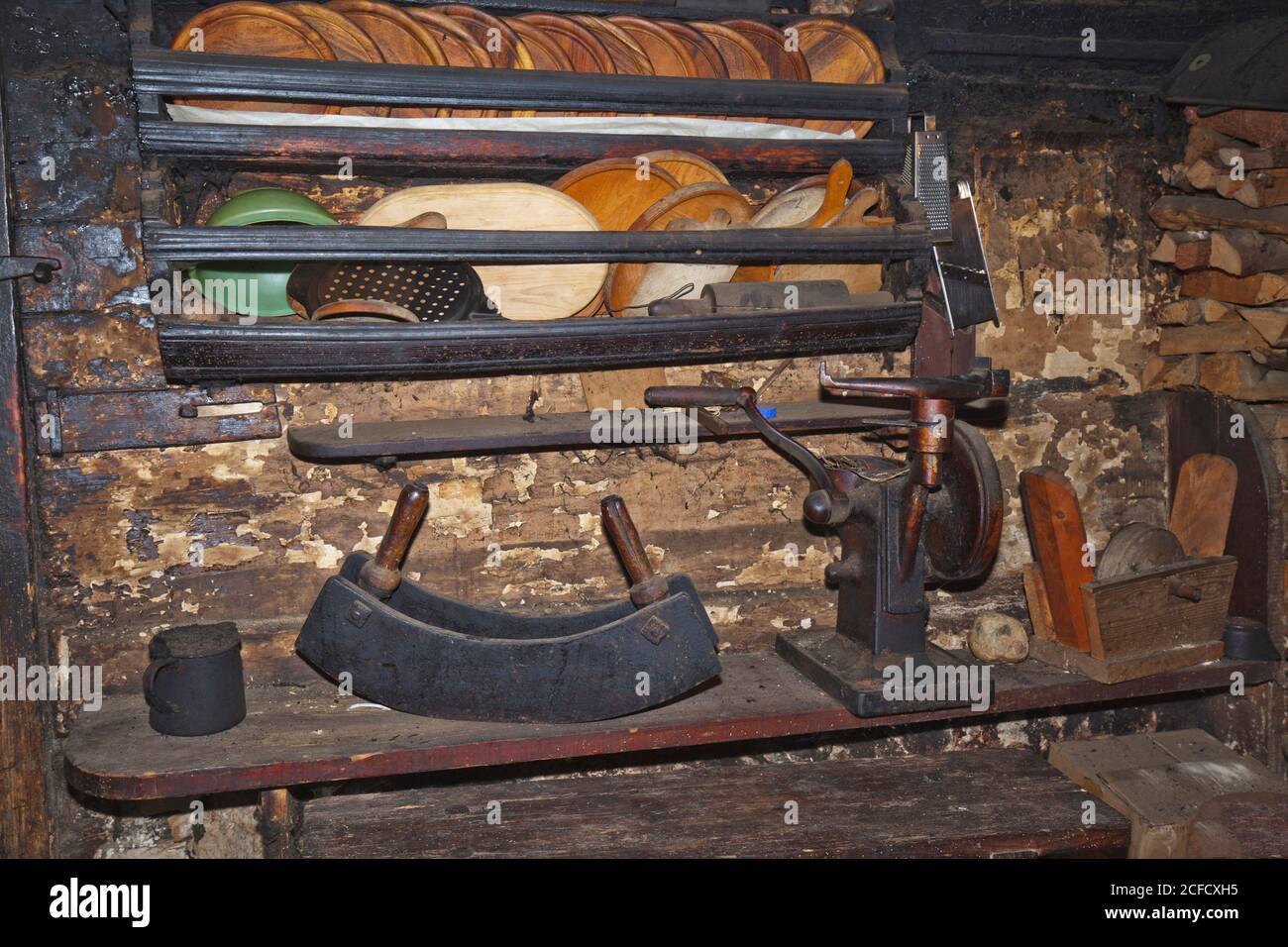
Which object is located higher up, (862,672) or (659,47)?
(659,47)

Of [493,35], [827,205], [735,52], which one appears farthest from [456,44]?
[827,205]

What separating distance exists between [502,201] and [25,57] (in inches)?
35.4

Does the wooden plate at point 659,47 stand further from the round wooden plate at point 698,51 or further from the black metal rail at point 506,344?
the black metal rail at point 506,344

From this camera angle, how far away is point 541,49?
80.2 inches

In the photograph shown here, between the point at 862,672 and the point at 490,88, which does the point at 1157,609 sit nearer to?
the point at 862,672

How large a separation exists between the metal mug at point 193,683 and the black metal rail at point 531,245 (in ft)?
2.25

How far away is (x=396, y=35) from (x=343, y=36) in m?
0.09

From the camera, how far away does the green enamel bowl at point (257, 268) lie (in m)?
1.86

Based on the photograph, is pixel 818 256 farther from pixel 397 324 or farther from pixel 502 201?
pixel 397 324

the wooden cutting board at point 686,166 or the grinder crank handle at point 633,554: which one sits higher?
the wooden cutting board at point 686,166

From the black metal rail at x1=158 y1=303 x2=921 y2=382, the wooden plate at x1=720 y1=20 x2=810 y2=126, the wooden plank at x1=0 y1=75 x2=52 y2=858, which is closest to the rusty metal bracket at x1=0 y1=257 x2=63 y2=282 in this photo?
the wooden plank at x1=0 y1=75 x2=52 y2=858

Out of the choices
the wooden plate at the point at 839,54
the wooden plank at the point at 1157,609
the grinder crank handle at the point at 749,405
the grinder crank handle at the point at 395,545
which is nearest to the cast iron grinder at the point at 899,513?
the grinder crank handle at the point at 749,405

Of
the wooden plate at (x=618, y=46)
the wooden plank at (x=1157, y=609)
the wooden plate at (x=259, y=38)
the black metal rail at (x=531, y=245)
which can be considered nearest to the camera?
the black metal rail at (x=531, y=245)

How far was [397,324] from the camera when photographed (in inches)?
72.6
